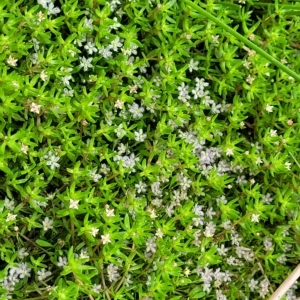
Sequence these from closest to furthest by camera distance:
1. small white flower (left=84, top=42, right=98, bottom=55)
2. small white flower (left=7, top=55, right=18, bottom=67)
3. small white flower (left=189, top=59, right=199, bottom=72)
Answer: small white flower (left=7, top=55, right=18, bottom=67), small white flower (left=84, top=42, right=98, bottom=55), small white flower (left=189, top=59, right=199, bottom=72)

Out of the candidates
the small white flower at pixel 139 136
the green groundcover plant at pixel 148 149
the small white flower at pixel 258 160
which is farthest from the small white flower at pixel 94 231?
the small white flower at pixel 258 160

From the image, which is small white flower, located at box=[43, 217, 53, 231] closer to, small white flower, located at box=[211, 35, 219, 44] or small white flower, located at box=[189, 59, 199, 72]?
small white flower, located at box=[189, 59, 199, 72]

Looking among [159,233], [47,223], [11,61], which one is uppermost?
[11,61]

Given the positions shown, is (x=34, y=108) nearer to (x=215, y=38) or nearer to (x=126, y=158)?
(x=126, y=158)

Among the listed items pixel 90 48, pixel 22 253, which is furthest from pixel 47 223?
pixel 90 48

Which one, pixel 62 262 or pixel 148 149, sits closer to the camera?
pixel 62 262

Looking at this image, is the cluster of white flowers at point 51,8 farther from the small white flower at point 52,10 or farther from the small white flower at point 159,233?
the small white flower at point 159,233

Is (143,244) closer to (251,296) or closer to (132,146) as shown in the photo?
(132,146)

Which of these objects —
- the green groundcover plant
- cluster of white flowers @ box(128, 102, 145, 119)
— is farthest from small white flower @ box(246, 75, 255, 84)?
cluster of white flowers @ box(128, 102, 145, 119)

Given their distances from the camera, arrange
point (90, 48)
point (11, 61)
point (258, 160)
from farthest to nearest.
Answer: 1. point (258, 160)
2. point (90, 48)
3. point (11, 61)
